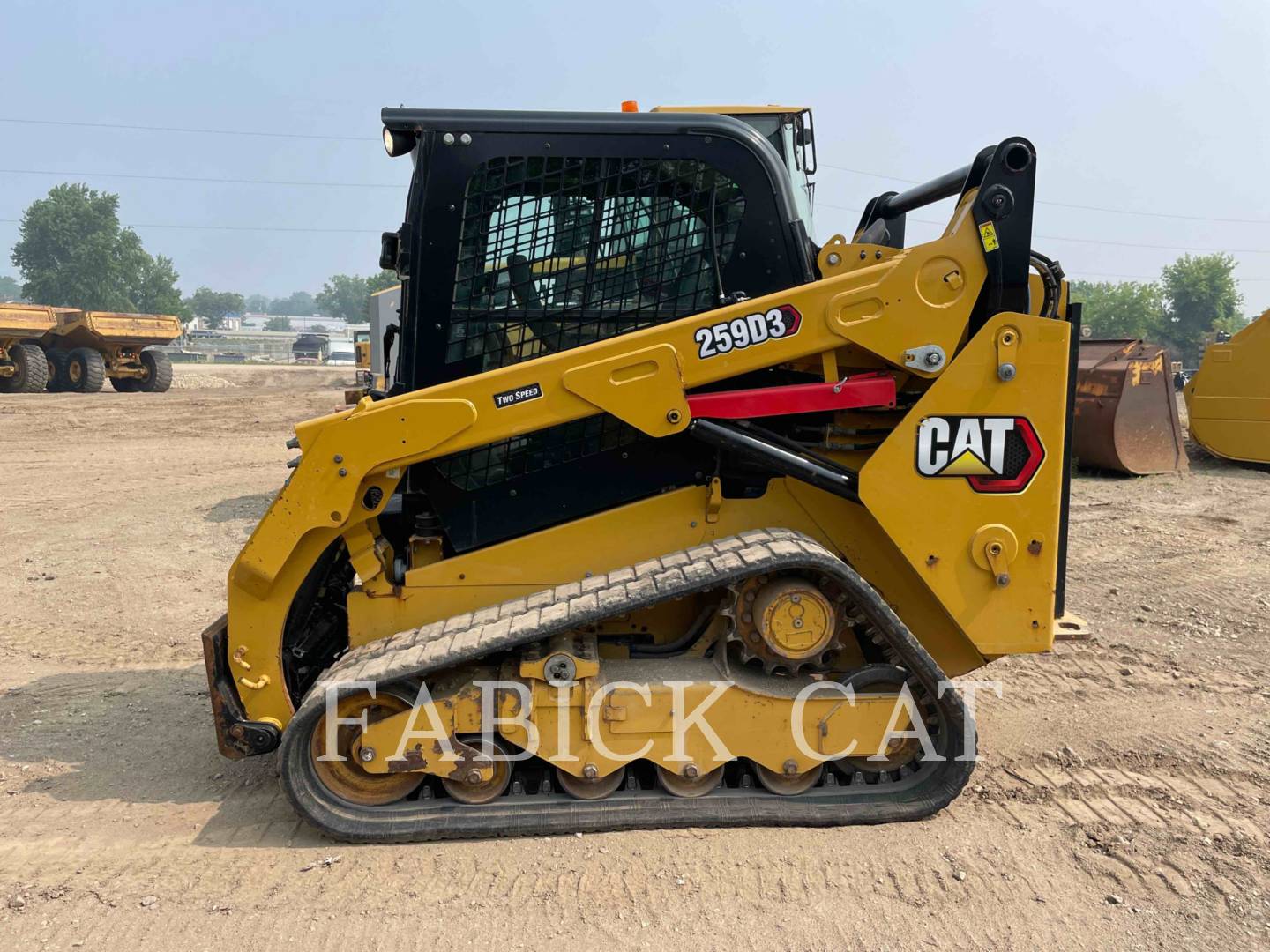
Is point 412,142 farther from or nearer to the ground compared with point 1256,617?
farther from the ground

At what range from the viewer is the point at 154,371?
25.8 meters

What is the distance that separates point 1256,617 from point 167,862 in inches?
251

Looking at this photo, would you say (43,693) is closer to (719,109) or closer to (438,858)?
(438,858)

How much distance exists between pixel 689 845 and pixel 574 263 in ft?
7.23

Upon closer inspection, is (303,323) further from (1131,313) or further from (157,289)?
(1131,313)

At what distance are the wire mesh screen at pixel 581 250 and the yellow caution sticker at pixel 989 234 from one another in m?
0.88

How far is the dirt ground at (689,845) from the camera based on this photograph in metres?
2.84

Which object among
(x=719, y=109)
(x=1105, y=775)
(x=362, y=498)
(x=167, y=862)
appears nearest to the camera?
(x=167, y=862)

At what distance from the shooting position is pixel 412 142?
351cm

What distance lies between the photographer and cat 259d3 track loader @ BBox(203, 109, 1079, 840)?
3.29 metres

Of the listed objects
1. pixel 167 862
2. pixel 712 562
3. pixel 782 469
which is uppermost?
pixel 782 469

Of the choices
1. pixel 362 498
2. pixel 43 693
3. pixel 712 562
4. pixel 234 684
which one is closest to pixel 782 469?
pixel 712 562

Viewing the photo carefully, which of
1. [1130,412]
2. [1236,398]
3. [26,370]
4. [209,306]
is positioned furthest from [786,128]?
[209,306]

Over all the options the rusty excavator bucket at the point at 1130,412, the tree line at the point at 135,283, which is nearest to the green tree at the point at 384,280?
the tree line at the point at 135,283
